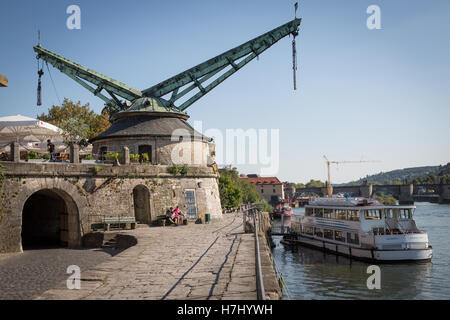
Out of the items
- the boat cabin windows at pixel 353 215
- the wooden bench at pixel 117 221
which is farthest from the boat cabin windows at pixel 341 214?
the wooden bench at pixel 117 221

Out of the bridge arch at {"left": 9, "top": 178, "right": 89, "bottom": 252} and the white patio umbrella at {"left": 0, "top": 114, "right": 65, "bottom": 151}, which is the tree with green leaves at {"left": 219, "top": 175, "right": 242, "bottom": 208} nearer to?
the white patio umbrella at {"left": 0, "top": 114, "right": 65, "bottom": 151}

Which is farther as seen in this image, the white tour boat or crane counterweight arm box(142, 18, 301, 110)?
crane counterweight arm box(142, 18, 301, 110)

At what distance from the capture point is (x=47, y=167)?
67.1 ft

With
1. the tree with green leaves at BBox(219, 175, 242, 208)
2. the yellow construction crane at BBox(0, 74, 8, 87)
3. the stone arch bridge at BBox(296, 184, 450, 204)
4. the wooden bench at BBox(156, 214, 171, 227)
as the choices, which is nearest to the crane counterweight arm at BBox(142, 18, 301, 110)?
the wooden bench at BBox(156, 214, 171, 227)

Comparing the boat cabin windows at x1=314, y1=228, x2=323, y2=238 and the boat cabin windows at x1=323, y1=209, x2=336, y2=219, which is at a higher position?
the boat cabin windows at x1=323, y1=209, x2=336, y2=219

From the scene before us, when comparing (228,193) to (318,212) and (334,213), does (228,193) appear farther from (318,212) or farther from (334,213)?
(334,213)

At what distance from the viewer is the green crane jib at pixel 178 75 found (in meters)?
29.9

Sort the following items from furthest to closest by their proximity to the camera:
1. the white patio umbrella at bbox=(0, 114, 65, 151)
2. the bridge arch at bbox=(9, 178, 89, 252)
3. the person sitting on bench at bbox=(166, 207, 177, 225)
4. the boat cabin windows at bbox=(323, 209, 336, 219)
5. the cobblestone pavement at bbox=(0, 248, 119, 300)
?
the boat cabin windows at bbox=(323, 209, 336, 219), the person sitting on bench at bbox=(166, 207, 177, 225), the white patio umbrella at bbox=(0, 114, 65, 151), the bridge arch at bbox=(9, 178, 89, 252), the cobblestone pavement at bbox=(0, 248, 119, 300)

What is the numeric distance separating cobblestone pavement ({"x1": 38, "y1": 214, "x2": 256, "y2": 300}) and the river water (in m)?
2.95

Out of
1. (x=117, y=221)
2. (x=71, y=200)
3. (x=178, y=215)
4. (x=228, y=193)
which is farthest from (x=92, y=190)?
(x=228, y=193)

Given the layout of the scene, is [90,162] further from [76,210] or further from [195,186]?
[195,186]

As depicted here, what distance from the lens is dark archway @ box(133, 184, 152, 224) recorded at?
24336 mm
